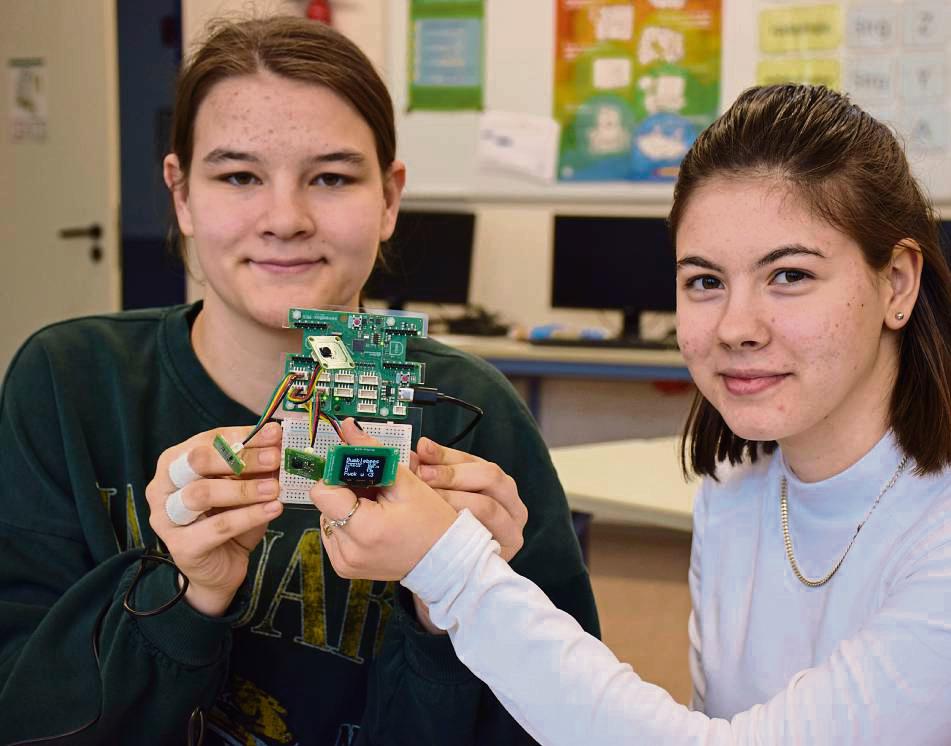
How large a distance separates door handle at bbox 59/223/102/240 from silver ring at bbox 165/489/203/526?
4339 millimetres

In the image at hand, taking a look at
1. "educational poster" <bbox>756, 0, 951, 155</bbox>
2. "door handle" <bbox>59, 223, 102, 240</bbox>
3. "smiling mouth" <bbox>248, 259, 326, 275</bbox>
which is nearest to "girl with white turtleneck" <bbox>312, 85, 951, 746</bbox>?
"smiling mouth" <bbox>248, 259, 326, 275</bbox>

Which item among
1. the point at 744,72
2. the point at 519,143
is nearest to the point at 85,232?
the point at 519,143

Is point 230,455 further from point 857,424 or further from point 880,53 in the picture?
point 880,53

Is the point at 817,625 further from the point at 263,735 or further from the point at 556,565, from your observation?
the point at 263,735

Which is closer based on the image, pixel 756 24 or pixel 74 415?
pixel 74 415

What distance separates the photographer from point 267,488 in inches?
41.9

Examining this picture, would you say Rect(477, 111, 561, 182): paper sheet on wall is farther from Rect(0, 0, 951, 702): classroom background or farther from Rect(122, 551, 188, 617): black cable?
Answer: Rect(122, 551, 188, 617): black cable

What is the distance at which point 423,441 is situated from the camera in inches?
43.3

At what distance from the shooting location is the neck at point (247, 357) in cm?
139

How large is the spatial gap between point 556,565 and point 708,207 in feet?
1.64

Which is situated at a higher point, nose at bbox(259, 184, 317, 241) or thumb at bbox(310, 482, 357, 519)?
nose at bbox(259, 184, 317, 241)

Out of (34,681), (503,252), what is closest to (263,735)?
(34,681)

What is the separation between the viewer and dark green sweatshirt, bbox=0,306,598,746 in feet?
3.75

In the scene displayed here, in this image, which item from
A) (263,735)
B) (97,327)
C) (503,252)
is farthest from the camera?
(503,252)
